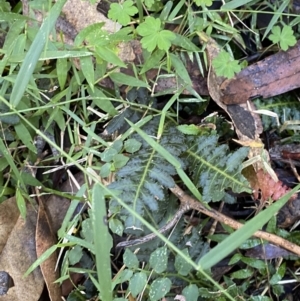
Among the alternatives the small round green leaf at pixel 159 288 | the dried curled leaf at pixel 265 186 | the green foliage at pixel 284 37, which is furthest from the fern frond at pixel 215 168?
the green foliage at pixel 284 37

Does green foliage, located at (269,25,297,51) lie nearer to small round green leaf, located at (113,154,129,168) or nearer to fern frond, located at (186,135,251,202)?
fern frond, located at (186,135,251,202)

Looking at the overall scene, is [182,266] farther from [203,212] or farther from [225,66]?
[225,66]

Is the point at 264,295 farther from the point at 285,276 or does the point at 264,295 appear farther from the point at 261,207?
the point at 261,207

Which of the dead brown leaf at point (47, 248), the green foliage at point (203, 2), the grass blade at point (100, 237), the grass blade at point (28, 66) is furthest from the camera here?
the dead brown leaf at point (47, 248)

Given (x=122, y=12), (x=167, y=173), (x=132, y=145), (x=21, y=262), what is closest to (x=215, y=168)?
(x=167, y=173)

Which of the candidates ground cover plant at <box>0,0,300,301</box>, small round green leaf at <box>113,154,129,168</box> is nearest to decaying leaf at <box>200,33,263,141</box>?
ground cover plant at <box>0,0,300,301</box>

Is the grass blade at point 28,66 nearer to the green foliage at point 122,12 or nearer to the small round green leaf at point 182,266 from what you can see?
the green foliage at point 122,12
